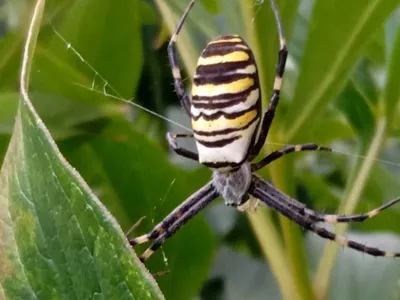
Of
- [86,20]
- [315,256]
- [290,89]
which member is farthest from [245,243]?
[86,20]

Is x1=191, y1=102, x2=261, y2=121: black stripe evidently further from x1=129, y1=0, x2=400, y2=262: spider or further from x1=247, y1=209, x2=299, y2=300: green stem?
x1=247, y1=209, x2=299, y2=300: green stem

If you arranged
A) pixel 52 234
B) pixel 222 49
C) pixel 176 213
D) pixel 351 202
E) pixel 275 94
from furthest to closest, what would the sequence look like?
pixel 176 213 → pixel 351 202 → pixel 275 94 → pixel 222 49 → pixel 52 234

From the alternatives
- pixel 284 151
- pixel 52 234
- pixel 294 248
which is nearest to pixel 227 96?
pixel 284 151

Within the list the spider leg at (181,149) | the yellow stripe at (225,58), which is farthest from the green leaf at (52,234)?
the spider leg at (181,149)

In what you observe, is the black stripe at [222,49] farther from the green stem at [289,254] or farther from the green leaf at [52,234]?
the green leaf at [52,234]

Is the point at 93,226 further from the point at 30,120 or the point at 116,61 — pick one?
the point at 116,61

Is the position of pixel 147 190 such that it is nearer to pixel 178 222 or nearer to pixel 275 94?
pixel 178 222
